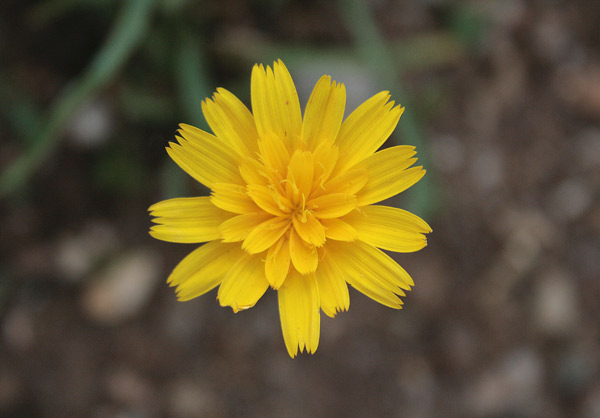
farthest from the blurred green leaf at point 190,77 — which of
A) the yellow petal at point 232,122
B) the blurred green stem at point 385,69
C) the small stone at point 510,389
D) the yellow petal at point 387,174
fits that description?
the small stone at point 510,389

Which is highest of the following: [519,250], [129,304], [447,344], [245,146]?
[245,146]

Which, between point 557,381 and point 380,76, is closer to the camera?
point 380,76

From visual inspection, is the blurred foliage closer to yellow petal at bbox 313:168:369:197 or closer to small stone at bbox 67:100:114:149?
small stone at bbox 67:100:114:149

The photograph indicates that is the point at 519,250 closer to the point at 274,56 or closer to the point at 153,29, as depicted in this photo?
the point at 274,56

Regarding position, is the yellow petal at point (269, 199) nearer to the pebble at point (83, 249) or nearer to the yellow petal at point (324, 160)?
the yellow petal at point (324, 160)

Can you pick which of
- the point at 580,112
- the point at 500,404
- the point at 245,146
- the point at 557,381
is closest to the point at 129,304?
the point at 245,146

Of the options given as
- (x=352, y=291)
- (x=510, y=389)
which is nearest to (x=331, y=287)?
(x=352, y=291)

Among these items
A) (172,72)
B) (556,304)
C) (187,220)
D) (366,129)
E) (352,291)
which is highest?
(172,72)

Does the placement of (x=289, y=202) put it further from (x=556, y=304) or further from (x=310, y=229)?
(x=556, y=304)
